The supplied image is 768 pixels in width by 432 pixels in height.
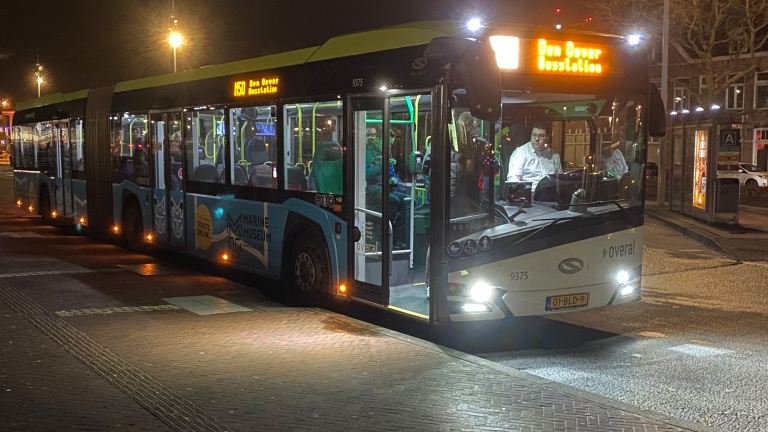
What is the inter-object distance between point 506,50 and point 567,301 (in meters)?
2.52

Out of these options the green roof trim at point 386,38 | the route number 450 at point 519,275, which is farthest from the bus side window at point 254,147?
the route number 450 at point 519,275

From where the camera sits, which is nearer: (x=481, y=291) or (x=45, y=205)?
(x=481, y=291)

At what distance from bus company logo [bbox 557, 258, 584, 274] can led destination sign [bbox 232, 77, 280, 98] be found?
14.3 ft

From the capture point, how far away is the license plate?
7973mm

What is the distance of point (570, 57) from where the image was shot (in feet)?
26.0

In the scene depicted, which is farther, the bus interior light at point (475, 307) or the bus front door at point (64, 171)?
the bus front door at point (64, 171)

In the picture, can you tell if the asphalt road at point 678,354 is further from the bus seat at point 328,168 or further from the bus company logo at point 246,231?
the bus company logo at point 246,231

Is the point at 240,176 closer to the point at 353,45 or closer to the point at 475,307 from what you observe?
the point at 353,45

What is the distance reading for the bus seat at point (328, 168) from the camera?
29.8ft

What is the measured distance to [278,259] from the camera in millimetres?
10477

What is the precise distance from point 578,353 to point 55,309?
5872 millimetres

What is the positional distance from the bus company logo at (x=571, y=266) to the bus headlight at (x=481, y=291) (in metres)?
0.79

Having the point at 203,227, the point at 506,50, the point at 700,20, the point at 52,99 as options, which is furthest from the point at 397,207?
the point at 700,20

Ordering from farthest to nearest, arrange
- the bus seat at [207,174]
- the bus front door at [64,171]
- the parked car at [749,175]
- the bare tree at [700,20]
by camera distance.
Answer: the parked car at [749,175] → the bare tree at [700,20] → the bus front door at [64,171] → the bus seat at [207,174]
